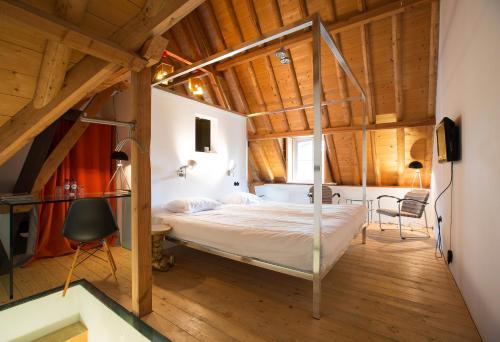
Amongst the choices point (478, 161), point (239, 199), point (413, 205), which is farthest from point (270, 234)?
point (413, 205)

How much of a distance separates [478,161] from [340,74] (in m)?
3.42

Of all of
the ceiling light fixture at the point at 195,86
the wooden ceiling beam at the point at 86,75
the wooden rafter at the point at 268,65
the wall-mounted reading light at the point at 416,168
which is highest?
the wooden rafter at the point at 268,65

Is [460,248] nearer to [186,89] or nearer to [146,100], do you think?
[146,100]

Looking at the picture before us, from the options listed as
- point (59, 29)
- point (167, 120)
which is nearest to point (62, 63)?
point (59, 29)

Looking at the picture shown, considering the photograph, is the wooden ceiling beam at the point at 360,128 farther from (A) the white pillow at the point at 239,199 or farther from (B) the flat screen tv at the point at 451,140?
(B) the flat screen tv at the point at 451,140

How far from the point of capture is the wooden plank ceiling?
409 centimetres

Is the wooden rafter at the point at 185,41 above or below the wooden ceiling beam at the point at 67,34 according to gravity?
above

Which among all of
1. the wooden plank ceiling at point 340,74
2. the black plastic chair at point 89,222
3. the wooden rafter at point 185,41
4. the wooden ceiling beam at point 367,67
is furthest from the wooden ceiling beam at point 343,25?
the black plastic chair at point 89,222

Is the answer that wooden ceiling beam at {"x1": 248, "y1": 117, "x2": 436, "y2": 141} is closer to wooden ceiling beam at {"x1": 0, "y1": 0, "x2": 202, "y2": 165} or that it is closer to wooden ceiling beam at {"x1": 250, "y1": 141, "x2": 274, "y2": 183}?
wooden ceiling beam at {"x1": 250, "y1": 141, "x2": 274, "y2": 183}

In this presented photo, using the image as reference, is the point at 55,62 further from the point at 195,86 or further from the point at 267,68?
the point at 267,68

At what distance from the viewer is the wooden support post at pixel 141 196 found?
6.94 ft

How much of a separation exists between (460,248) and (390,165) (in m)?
3.53

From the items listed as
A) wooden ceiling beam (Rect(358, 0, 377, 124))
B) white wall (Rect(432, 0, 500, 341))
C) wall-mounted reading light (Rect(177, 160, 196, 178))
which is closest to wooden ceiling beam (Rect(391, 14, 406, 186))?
wooden ceiling beam (Rect(358, 0, 377, 124))

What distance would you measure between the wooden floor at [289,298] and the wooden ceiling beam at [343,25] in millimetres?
3047
